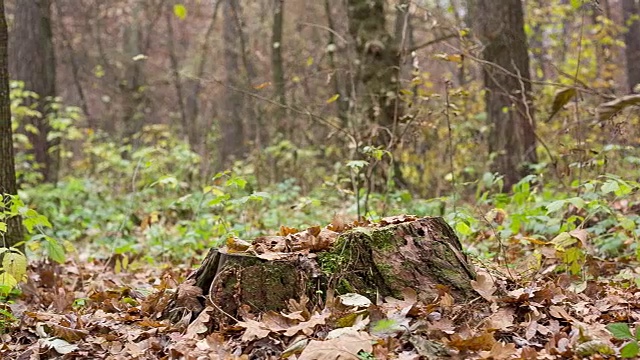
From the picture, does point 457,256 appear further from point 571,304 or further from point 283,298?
point 283,298

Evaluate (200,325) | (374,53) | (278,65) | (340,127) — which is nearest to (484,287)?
(200,325)

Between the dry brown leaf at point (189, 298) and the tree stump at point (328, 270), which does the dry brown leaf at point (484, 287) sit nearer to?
the tree stump at point (328, 270)

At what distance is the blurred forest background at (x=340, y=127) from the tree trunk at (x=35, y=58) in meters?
0.03

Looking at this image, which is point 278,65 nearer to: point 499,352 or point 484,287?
point 484,287

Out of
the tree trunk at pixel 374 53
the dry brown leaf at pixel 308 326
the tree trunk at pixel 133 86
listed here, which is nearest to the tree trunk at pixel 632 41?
the tree trunk at pixel 374 53

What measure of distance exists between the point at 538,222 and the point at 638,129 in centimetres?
246

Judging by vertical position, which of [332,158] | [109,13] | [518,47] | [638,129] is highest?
[109,13]

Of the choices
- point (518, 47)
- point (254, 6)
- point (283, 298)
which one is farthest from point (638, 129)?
point (254, 6)

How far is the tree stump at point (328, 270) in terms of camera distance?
378 cm

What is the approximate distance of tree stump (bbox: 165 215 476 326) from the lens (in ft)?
12.4

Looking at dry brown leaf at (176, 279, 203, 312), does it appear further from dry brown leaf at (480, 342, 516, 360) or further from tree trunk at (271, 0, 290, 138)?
tree trunk at (271, 0, 290, 138)

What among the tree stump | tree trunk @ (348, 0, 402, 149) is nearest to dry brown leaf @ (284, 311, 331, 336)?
the tree stump

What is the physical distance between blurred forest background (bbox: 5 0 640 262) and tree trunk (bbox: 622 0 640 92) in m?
0.05

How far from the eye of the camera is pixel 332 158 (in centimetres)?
1298
